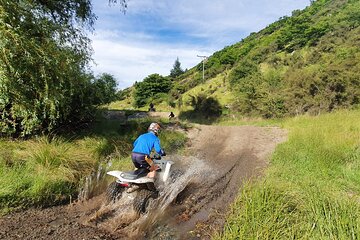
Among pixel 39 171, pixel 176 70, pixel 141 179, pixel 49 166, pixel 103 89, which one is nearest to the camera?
pixel 141 179

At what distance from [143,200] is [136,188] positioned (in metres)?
0.33

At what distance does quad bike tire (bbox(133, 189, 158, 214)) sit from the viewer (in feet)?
18.4

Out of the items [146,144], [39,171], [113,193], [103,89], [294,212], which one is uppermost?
[103,89]

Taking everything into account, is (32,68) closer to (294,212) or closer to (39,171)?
(39,171)

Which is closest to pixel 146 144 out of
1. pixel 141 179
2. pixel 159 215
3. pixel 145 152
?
pixel 145 152

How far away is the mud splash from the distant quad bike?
0.09m

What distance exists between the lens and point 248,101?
99.8 ft

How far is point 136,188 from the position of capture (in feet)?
19.3

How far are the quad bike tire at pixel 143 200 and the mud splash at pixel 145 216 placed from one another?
8 cm

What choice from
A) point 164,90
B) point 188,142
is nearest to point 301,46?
point 164,90

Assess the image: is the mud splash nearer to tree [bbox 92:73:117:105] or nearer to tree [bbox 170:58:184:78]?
tree [bbox 92:73:117:105]

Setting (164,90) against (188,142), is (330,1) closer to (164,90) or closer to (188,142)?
(164,90)

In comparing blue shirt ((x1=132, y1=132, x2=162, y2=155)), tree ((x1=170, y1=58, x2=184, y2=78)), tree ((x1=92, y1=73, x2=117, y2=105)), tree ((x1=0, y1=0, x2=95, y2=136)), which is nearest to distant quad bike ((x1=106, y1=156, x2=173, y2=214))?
blue shirt ((x1=132, y1=132, x2=162, y2=155))

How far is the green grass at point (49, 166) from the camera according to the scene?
234 inches
